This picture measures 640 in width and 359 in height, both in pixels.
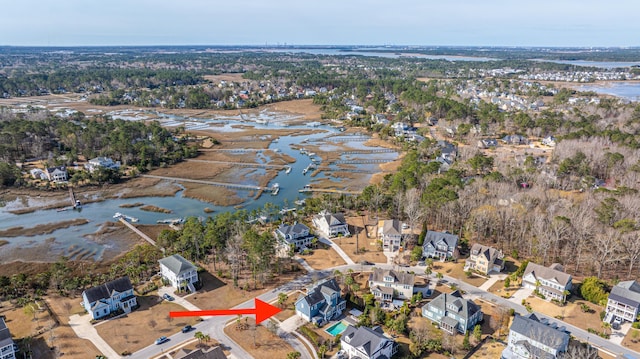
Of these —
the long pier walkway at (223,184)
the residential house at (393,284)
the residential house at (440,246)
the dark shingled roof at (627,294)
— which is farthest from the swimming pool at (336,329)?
the long pier walkway at (223,184)

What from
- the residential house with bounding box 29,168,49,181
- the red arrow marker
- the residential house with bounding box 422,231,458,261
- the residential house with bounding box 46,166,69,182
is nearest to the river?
the residential house with bounding box 46,166,69,182

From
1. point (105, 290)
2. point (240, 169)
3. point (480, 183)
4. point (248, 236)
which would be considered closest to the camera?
point (105, 290)

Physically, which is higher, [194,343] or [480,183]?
[480,183]

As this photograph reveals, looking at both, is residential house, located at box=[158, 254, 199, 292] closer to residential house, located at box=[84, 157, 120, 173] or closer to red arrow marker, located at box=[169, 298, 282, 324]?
red arrow marker, located at box=[169, 298, 282, 324]

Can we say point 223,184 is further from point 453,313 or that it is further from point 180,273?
point 453,313

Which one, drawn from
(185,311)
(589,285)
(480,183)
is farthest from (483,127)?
(185,311)

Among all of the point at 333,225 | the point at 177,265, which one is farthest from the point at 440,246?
the point at 177,265

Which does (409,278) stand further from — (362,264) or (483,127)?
(483,127)
